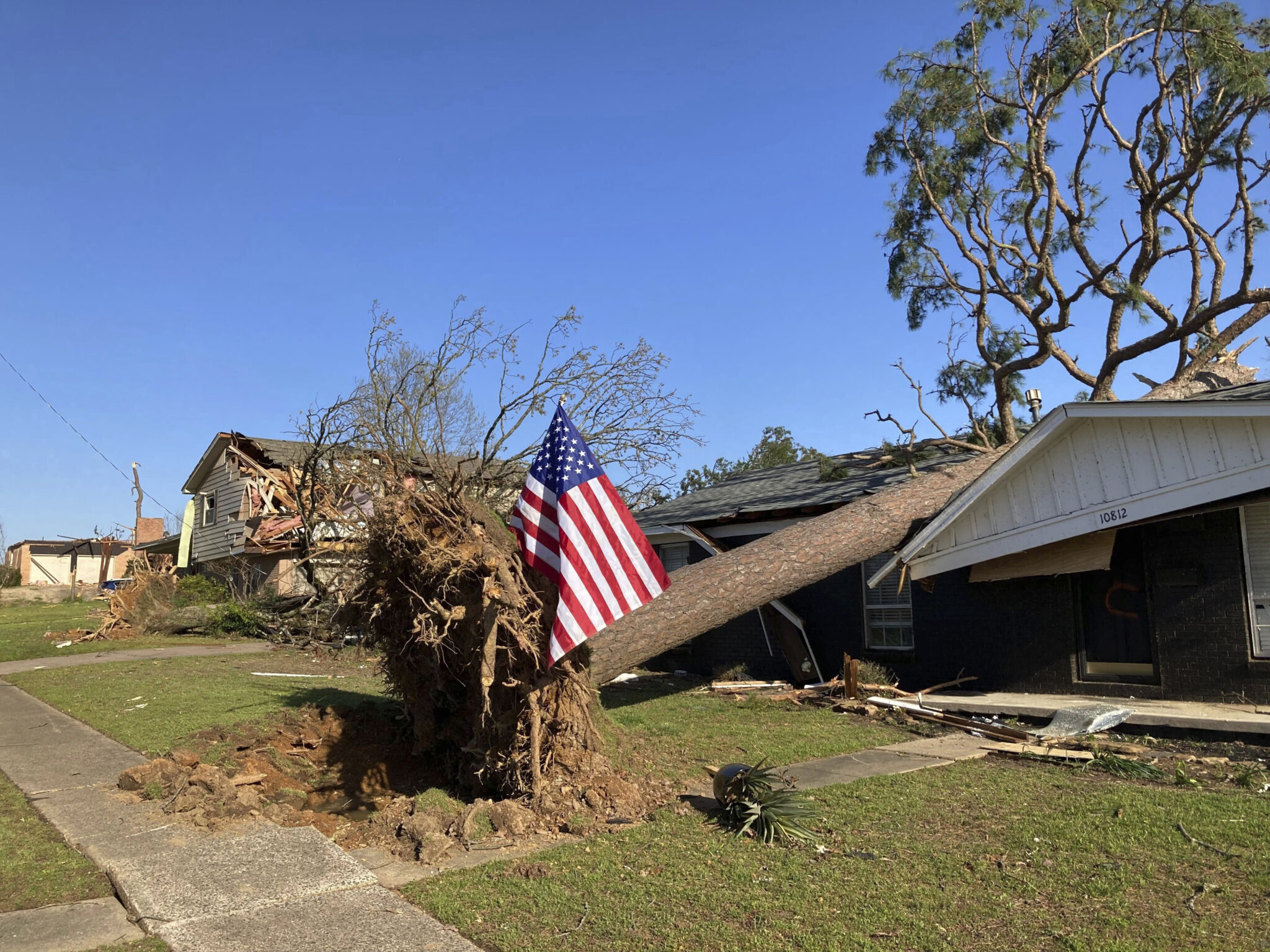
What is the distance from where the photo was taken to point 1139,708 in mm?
9305

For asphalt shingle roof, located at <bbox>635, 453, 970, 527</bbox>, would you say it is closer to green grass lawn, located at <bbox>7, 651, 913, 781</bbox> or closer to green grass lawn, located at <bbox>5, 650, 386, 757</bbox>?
green grass lawn, located at <bbox>7, 651, 913, 781</bbox>

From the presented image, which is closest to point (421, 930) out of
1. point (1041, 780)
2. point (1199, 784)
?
point (1041, 780)

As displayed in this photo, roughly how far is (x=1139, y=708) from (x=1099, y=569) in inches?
64.7

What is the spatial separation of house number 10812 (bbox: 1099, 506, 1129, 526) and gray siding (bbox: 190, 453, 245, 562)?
25184 millimetres

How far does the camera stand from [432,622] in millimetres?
6773

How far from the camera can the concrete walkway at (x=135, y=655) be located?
52.2 ft

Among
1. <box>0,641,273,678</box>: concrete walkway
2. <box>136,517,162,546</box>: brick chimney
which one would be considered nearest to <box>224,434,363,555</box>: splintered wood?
<box>0,641,273,678</box>: concrete walkway

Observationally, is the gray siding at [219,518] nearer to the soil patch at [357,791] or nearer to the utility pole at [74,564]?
the utility pole at [74,564]

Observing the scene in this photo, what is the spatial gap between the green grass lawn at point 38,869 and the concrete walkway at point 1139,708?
8.76m

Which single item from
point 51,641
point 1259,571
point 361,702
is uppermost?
point 1259,571

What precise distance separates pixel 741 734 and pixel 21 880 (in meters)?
6.64

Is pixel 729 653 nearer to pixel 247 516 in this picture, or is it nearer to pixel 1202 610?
pixel 1202 610

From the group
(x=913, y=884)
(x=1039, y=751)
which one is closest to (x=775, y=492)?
(x=1039, y=751)

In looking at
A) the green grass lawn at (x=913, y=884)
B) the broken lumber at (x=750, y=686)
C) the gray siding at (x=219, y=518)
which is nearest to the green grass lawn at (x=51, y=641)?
the gray siding at (x=219, y=518)
